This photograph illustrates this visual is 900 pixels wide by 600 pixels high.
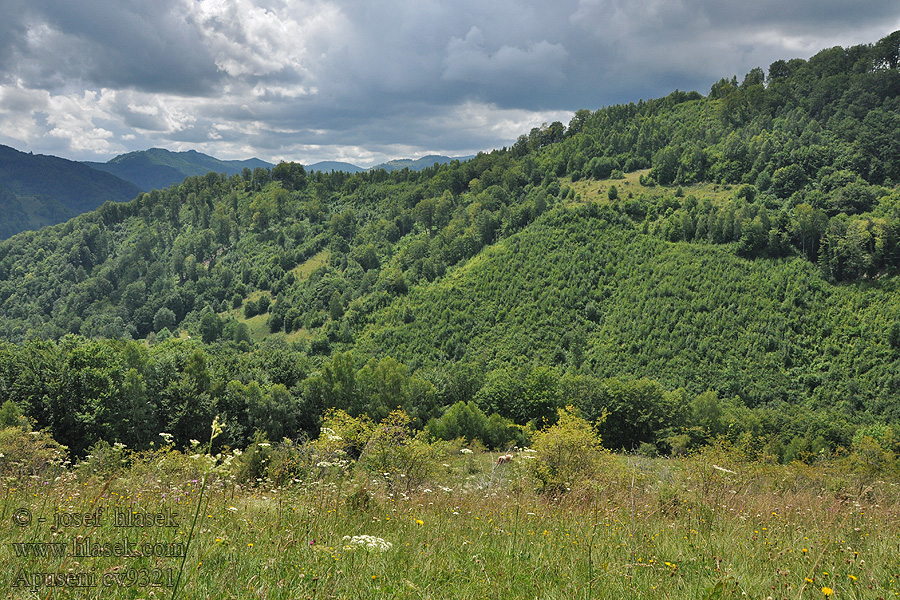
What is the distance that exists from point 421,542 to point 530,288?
300 feet

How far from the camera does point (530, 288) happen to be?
9406cm

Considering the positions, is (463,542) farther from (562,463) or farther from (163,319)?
(163,319)

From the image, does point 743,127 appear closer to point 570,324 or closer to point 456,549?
point 570,324

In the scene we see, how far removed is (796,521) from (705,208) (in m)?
97.0

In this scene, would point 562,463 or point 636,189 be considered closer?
point 562,463

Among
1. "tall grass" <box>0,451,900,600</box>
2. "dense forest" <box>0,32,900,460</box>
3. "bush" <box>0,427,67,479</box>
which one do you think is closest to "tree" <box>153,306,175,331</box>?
"dense forest" <box>0,32,900,460</box>

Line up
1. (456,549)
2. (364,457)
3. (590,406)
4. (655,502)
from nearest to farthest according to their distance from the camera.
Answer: (456,549), (655,502), (364,457), (590,406)

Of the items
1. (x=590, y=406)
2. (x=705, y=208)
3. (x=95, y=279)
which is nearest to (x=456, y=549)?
(x=590, y=406)

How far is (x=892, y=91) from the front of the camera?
103812mm

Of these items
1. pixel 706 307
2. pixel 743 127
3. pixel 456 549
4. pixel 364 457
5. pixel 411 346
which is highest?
pixel 743 127

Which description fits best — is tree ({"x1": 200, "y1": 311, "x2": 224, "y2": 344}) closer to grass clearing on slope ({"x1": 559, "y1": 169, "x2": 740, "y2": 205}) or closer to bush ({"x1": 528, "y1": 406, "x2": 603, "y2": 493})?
grass clearing on slope ({"x1": 559, "y1": 169, "x2": 740, "y2": 205})
